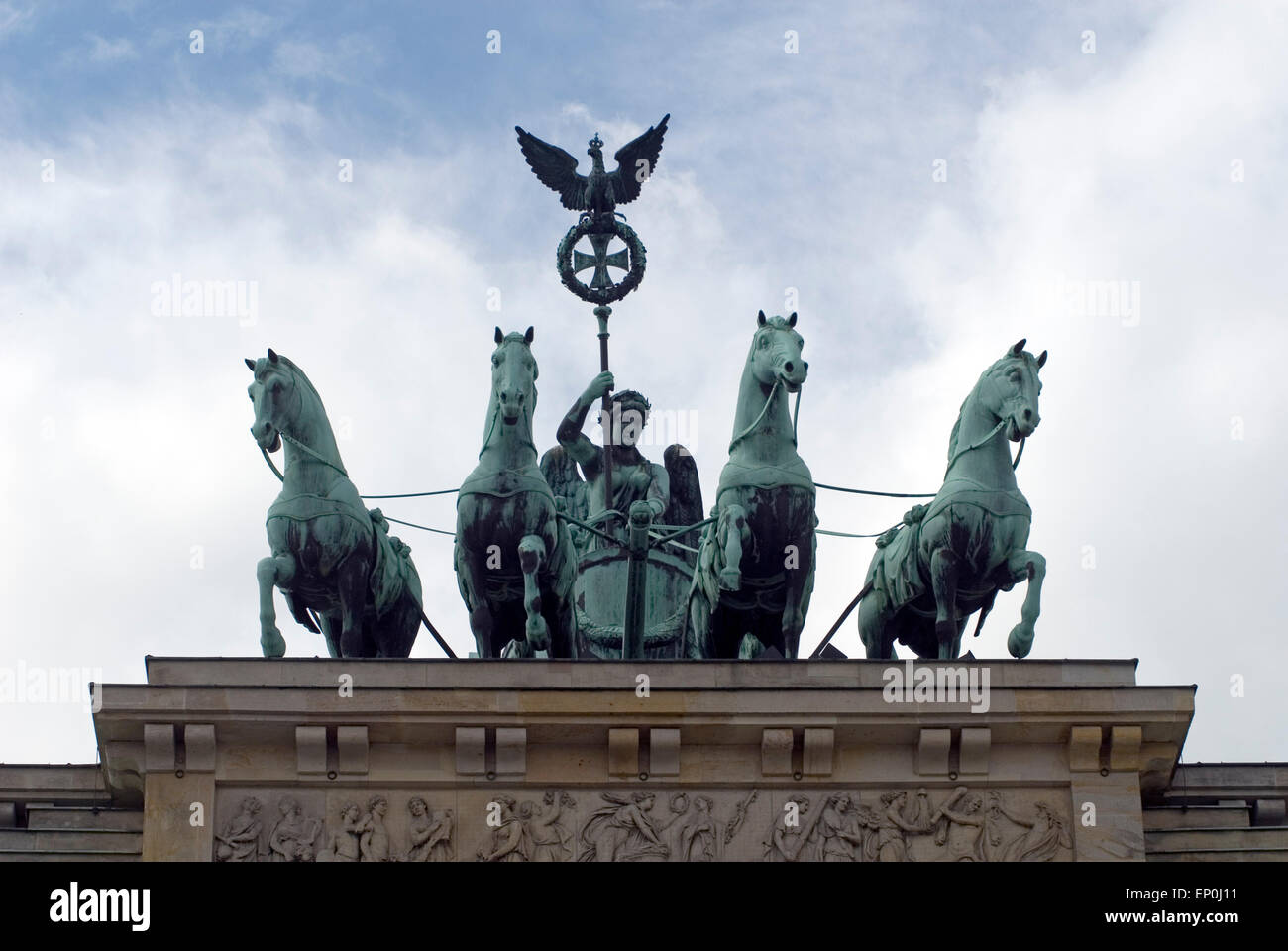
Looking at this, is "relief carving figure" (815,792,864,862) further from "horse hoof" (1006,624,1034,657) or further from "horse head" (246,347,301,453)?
"horse head" (246,347,301,453)

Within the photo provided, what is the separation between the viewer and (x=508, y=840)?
26.9 metres

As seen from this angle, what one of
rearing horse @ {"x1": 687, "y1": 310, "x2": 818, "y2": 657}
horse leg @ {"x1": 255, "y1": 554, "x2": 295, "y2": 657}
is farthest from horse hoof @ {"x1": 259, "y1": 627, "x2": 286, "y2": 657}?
rearing horse @ {"x1": 687, "y1": 310, "x2": 818, "y2": 657}

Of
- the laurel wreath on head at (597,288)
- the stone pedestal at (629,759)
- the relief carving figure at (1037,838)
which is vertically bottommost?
the relief carving figure at (1037,838)

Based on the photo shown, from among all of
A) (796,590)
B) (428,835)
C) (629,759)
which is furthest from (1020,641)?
(428,835)

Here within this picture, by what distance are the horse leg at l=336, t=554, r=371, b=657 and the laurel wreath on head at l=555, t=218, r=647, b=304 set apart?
5.61 metres

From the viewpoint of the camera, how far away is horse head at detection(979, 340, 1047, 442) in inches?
1122

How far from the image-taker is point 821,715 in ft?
89.2

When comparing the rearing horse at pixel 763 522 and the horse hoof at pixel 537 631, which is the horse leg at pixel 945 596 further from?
the horse hoof at pixel 537 631

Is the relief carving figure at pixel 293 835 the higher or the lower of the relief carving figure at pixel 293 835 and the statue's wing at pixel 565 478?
the lower

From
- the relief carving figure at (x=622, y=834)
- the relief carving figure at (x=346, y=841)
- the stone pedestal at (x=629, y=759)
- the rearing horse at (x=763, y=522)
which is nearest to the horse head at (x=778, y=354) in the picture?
the rearing horse at (x=763, y=522)

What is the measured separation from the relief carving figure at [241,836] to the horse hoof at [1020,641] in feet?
18.7

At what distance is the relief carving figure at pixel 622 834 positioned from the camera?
88.2ft

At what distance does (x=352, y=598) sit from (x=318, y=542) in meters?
0.49
